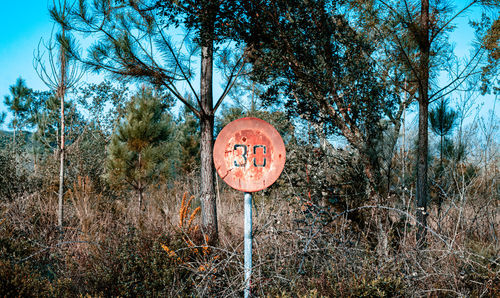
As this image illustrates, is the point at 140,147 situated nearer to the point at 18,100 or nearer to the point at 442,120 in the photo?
the point at 442,120

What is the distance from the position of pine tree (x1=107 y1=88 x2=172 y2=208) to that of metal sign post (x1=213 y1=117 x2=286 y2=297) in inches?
192

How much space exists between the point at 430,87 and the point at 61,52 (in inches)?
217

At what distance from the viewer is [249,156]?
2777 millimetres

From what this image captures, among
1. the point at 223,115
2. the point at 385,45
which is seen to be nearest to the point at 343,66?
the point at 385,45

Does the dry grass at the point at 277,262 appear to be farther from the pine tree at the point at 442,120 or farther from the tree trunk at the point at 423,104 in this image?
the pine tree at the point at 442,120

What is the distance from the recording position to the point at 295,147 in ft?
16.5

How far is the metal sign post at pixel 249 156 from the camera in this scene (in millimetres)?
2723

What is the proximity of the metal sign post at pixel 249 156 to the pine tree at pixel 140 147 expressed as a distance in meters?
4.86

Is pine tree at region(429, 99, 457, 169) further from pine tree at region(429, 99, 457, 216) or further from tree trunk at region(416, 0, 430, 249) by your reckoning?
tree trunk at region(416, 0, 430, 249)

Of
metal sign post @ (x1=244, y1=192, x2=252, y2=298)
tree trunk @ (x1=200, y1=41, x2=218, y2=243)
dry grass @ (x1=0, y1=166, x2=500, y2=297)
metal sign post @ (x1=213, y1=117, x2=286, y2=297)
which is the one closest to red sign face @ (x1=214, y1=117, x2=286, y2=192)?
metal sign post @ (x1=213, y1=117, x2=286, y2=297)

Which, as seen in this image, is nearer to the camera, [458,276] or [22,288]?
[22,288]

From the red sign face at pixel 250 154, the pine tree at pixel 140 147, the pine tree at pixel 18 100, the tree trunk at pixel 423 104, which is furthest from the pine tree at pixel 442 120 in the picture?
the pine tree at pixel 18 100

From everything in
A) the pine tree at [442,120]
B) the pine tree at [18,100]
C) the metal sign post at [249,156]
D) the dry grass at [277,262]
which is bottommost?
the dry grass at [277,262]

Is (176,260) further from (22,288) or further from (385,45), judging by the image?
(385,45)
